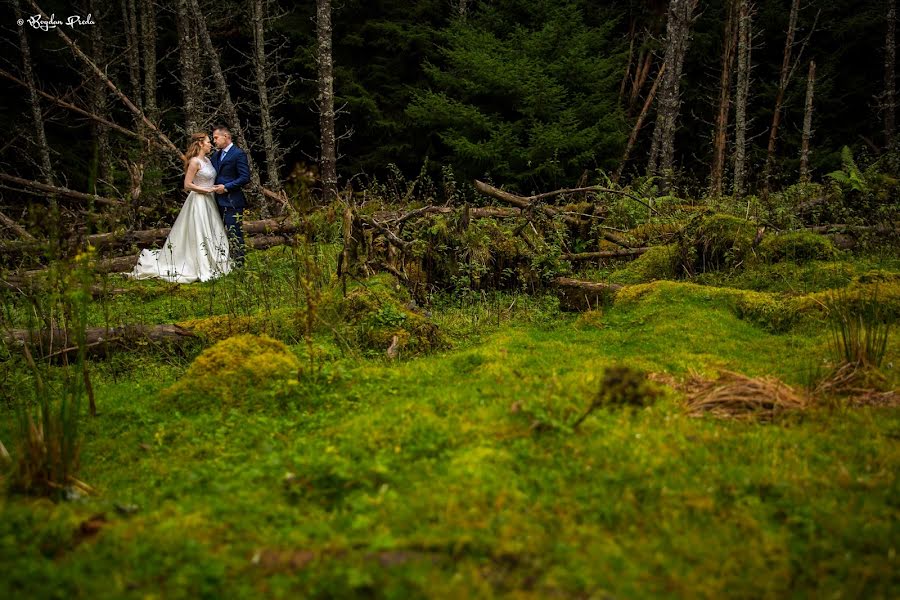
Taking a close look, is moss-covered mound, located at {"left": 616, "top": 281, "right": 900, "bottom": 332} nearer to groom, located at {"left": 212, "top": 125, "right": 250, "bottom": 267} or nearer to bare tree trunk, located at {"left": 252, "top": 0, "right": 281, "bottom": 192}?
groom, located at {"left": 212, "top": 125, "right": 250, "bottom": 267}

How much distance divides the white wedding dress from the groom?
0.18 metres

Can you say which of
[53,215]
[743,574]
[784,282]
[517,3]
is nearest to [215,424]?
[53,215]

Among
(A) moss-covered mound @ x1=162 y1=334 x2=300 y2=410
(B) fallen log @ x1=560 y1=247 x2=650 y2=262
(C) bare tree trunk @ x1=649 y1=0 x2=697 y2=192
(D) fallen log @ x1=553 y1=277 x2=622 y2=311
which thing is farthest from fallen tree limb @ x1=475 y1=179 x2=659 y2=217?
(A) moss-covered mound @ x1=162 y1=334 x2=300 y2=410

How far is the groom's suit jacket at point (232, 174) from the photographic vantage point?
34.7 feet

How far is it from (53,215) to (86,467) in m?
→ 1.80

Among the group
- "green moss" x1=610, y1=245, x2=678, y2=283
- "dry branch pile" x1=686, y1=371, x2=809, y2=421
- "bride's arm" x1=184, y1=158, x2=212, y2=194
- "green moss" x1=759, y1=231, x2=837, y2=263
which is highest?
"bride's arm" x1=184, y1=158, x2=212, y2=194

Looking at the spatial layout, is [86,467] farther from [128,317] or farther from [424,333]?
[128,317]

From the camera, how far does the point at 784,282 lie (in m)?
7.80

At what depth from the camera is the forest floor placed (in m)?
2.49

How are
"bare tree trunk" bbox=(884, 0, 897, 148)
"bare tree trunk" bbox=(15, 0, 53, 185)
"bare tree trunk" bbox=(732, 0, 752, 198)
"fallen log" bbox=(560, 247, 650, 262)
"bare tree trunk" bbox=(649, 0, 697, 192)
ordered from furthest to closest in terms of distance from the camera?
"bare tree trunk" bbox=(884, 0, 897, 148)
"bare tree trunk" bbox=(732, 0, 752, 198)
"bare tree trunk" bbox=(15, 0, 53, 185)
"bare tree trunk" bbox=(649, 0, 697, 192)
"fallen log" bbox=(560, 247, 650, 262)

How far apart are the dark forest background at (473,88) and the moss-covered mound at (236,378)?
8.14 meters

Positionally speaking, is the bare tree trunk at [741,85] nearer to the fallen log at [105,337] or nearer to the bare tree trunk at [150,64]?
→ the fallen log at [105,337]

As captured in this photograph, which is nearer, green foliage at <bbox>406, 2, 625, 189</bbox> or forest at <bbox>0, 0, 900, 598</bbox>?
forest at <bbox>0, 0, 900, 598</bbox>

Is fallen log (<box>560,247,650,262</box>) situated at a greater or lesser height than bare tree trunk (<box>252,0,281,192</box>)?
lesser
